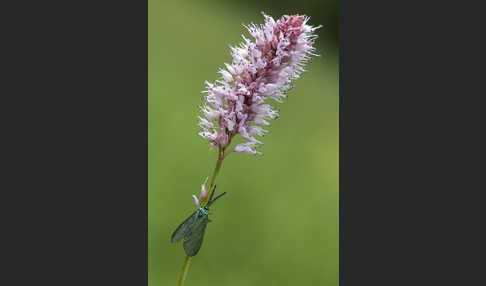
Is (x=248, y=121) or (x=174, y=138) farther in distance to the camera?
(x=174, y=138)

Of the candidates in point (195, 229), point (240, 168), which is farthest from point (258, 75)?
point (240, 168)

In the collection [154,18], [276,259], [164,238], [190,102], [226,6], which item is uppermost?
[226,6]

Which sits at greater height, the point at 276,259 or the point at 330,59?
the point at 330,59

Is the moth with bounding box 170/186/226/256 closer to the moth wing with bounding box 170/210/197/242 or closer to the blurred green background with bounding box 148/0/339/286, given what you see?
the moth wing with bounding box 170/210/197/242

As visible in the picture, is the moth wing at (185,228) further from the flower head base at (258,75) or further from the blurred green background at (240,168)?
the blurred green background at (240,168)

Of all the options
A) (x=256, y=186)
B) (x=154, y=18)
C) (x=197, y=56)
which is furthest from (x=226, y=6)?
(x=256, y=186)

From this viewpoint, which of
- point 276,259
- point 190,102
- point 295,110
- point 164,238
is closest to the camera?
→ point 164,238

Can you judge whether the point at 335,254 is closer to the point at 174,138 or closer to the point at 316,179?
the point at 316,179
